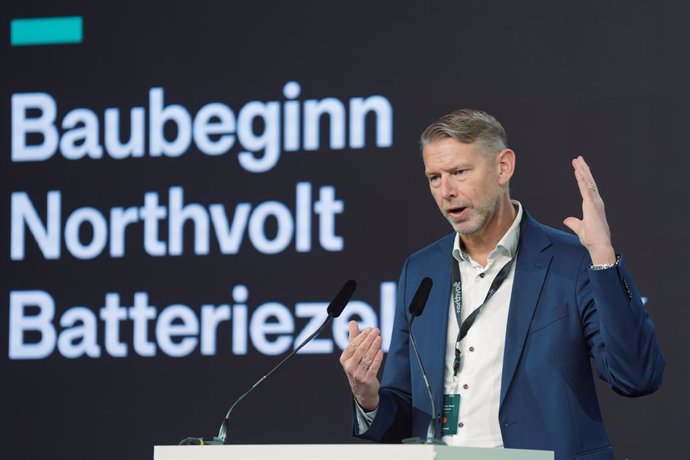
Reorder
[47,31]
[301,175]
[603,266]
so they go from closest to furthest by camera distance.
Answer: [603,266]
[301,175]
[47,31]

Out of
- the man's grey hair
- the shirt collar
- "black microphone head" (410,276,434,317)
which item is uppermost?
the man's grey hair

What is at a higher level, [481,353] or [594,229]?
[594,229]

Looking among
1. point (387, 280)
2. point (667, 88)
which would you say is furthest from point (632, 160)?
point (387, 280)

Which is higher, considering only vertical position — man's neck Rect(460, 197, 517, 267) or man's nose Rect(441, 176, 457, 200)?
man's nose Rect(441, 176, 457, 200)

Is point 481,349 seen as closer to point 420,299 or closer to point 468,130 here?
point 420,299

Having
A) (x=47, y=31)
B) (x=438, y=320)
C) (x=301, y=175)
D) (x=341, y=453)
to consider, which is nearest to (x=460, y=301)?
(x=438, y=320)

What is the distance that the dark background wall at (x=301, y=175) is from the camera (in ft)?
16.2

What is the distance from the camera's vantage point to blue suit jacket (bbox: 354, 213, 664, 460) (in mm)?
2834

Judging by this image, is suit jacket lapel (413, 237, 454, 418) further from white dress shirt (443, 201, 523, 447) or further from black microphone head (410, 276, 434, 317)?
black microphone head (410, 276, 434, 317)

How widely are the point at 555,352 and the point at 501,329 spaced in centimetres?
17

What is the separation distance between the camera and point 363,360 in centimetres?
291

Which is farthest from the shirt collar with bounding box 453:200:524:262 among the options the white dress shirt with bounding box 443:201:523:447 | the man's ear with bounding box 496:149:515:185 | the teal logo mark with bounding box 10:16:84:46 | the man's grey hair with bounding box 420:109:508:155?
the teal logo mark with bounding box 10:16:84:46

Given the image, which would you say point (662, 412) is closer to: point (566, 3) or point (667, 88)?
point (667, 88)

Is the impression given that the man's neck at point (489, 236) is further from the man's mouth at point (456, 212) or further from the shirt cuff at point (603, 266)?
the shirt cuff at point (603, 266)
